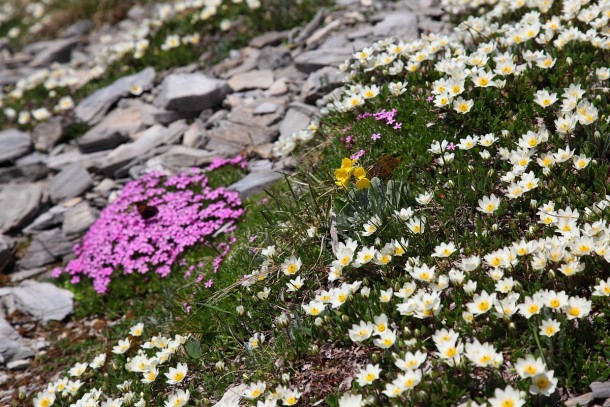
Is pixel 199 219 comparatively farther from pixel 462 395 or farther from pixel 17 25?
pixel 17 25

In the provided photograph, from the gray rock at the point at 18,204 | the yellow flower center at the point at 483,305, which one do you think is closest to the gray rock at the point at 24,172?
the gray rock at the point at 18,204

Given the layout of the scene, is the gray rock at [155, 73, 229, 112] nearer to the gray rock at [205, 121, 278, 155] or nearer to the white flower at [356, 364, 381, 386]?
the gray rock at [205, 121, 278, 155]

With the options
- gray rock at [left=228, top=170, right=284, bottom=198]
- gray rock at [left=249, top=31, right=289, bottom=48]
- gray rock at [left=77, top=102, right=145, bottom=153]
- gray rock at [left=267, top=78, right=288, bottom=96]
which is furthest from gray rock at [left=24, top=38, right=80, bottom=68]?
gray rock at [left=228, top=170, right=284, bottom=198]

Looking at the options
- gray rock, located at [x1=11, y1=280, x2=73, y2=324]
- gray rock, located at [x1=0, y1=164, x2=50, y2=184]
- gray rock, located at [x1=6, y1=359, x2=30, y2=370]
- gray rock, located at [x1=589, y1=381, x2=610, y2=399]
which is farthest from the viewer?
gray rock, located at [x1=0, y1=164, x2=50, y2=184]

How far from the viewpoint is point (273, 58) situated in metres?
10.0

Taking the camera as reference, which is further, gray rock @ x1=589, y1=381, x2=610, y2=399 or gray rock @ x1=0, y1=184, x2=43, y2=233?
gray rock @ x1=0, y1=184, x2=43, y2=233

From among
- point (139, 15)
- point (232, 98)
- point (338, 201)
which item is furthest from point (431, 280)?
point (139, 15)

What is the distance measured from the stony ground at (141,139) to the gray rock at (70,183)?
0.02 metres

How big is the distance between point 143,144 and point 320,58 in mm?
2790

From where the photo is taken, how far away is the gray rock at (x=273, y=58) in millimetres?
9984

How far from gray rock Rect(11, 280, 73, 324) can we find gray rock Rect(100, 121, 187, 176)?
7.08ft

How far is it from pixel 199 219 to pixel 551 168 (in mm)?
3947

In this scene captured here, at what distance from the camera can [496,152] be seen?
18.2ft

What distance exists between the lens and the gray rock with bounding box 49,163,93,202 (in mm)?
8984
